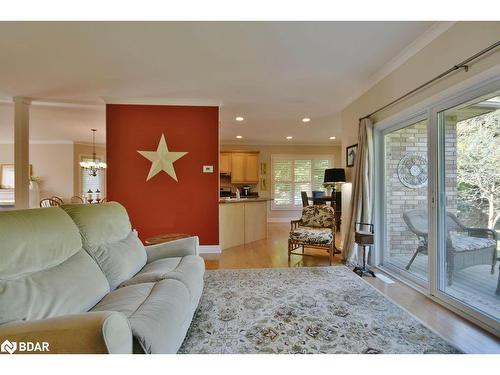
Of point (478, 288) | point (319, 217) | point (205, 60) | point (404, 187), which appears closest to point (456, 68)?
point (404, 187)

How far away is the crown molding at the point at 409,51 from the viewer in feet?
7.44

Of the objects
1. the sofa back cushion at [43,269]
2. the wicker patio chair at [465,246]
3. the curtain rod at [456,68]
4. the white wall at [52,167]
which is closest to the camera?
the sofa back cushion at [43,269]

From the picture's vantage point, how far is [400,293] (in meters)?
2.69

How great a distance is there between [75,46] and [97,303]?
2534 millimetres

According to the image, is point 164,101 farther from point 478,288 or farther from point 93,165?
point 478,288

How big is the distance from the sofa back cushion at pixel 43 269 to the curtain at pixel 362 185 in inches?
121

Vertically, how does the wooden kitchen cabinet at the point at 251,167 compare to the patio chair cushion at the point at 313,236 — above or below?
above

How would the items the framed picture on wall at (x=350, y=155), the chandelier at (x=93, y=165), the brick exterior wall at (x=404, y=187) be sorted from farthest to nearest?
the chandelier at (x=93, y=165)
the framed picture on wall at (x=350, y=155)
the brick exterior wall at (x=404, y=187)

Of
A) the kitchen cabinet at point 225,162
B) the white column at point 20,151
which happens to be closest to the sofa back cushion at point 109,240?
the white column at point 20,151

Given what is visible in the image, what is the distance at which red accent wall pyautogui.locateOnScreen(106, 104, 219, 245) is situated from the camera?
4.25m

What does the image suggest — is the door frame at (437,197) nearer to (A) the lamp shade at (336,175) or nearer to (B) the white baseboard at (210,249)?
(A) the lamp shade at (336,175)

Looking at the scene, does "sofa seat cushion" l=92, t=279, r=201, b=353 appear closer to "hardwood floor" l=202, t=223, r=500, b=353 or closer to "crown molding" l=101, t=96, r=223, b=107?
"hardwood floor" l=202, t=223, r=500, b=353

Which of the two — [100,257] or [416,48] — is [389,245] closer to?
[416,48]

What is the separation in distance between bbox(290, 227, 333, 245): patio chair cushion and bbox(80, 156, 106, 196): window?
23.1 feet
